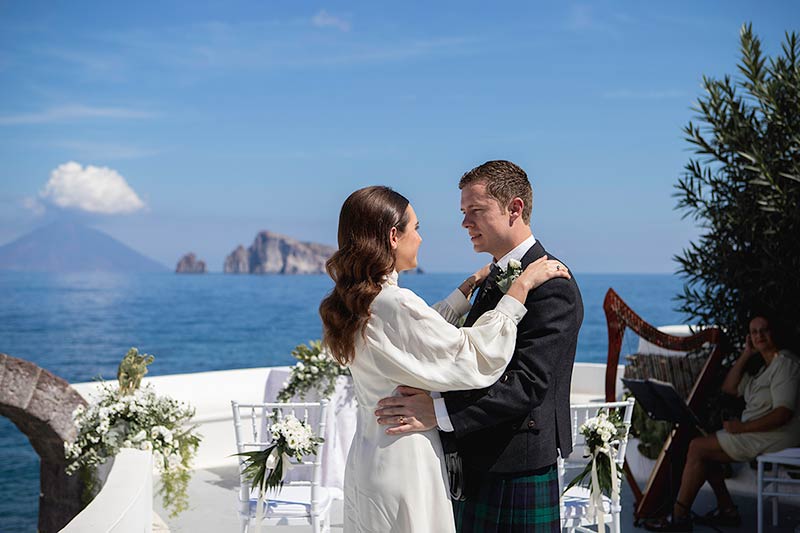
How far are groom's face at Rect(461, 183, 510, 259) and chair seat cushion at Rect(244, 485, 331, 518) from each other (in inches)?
89.4

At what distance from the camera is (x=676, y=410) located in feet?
18.4

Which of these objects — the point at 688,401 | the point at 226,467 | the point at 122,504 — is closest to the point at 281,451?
the point at 122,504

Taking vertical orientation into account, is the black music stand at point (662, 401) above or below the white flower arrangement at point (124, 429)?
above

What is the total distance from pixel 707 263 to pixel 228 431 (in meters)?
4.12

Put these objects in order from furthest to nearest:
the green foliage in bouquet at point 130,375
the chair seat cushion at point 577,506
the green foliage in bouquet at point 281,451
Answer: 1. the green foliage in bouquet at point 130,375
2. the chair seat cushion at point 577,506
3. the green foliage in bouquet at point 281,451

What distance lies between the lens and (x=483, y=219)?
110 inches

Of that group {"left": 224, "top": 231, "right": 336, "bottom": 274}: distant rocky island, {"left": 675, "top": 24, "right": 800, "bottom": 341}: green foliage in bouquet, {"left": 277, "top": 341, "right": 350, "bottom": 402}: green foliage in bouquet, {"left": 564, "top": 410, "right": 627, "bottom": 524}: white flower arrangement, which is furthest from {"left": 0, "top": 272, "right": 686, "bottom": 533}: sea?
{"left": 564, "top": 410, "right": 627, "bottom": 524}: white flower arrangement

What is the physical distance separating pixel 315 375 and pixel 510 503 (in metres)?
3.72

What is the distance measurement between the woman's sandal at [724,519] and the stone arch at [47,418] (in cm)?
426

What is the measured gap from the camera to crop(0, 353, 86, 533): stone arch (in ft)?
20.5

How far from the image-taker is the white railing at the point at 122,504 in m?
2.89

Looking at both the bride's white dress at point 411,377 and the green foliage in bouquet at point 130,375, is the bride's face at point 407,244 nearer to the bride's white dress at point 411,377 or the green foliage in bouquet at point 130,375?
the bride's white dress at point 411,377

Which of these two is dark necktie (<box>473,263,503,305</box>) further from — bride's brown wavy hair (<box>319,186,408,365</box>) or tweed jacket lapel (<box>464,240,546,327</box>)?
bride's brown wavy hair (<box>319,186,408,365</box>)

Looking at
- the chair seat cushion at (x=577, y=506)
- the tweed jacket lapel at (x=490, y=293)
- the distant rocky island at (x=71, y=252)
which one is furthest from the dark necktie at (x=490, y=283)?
the distant rocky island at (x=71, y=252)
